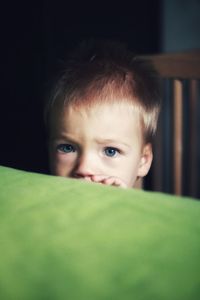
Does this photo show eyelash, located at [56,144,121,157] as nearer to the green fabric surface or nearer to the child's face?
the child's face

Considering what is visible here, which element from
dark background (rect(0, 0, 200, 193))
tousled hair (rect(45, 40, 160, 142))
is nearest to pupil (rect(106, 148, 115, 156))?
tousled hair (rect(45, 40, 160, 142))

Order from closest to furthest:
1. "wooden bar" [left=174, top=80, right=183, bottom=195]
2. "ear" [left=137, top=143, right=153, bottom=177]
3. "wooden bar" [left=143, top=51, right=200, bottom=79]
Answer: "ear" [left=137, top=143, right=153, bottom=177]
"wooden bar" [left=143, top=51, right=200, bottom=79]
"wooden bar" [left=174, top=80, right=183, bottom=195]

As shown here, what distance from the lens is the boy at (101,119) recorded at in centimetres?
93

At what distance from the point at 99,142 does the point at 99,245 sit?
27.0 inches

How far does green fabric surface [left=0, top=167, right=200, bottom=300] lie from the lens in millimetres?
229

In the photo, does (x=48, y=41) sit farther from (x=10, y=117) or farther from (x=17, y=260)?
(x=17, y=260)

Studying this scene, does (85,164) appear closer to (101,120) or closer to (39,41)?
(101,120)

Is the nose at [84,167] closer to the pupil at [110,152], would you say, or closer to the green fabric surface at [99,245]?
the pupil at [110,152]

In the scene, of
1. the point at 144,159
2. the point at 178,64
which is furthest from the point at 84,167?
the point at 178,64

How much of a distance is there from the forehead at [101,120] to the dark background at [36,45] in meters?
0.60

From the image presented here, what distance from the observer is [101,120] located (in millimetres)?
937

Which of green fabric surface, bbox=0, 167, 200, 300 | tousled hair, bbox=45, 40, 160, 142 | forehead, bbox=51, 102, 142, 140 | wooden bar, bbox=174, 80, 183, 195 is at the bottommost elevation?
wooden bar, bbox=174, 80, 183, 195

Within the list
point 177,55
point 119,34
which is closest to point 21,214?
point 177,55

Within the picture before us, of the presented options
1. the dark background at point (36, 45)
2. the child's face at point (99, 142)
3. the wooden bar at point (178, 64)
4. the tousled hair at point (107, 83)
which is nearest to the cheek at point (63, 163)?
the child's face at point (99, 142)
